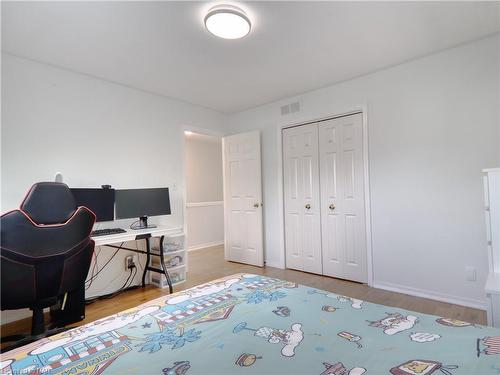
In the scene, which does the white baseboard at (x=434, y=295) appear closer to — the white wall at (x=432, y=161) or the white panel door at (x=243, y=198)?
the white wall at (x=432, y=161)

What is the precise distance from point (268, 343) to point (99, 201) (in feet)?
8.24

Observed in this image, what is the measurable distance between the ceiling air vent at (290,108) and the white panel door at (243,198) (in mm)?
510

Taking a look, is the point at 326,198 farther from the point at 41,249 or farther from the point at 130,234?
the point at 41,249

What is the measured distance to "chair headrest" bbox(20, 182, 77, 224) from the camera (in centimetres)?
178

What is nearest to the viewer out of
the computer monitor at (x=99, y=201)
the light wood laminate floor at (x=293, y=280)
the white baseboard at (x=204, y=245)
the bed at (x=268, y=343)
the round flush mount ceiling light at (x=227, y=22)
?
the bed at (x=268, y=343)

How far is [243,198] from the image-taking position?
441cm

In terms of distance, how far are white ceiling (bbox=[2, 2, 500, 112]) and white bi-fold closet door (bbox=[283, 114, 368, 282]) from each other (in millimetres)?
755

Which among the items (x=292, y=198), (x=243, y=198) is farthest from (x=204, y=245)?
(x=292, y=198)

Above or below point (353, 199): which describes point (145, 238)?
below

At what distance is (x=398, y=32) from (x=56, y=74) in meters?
3.34

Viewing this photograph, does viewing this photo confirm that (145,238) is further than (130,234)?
Yes

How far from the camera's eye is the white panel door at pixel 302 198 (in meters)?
3.70

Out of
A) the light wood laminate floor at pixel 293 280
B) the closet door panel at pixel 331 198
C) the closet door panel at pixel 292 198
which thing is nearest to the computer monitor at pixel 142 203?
the light wood laminate floor at pixel 293 280

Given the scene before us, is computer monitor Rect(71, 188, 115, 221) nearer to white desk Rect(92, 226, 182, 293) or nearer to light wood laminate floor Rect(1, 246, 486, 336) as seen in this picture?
white desk Rect(92, 226, 182, 293)
